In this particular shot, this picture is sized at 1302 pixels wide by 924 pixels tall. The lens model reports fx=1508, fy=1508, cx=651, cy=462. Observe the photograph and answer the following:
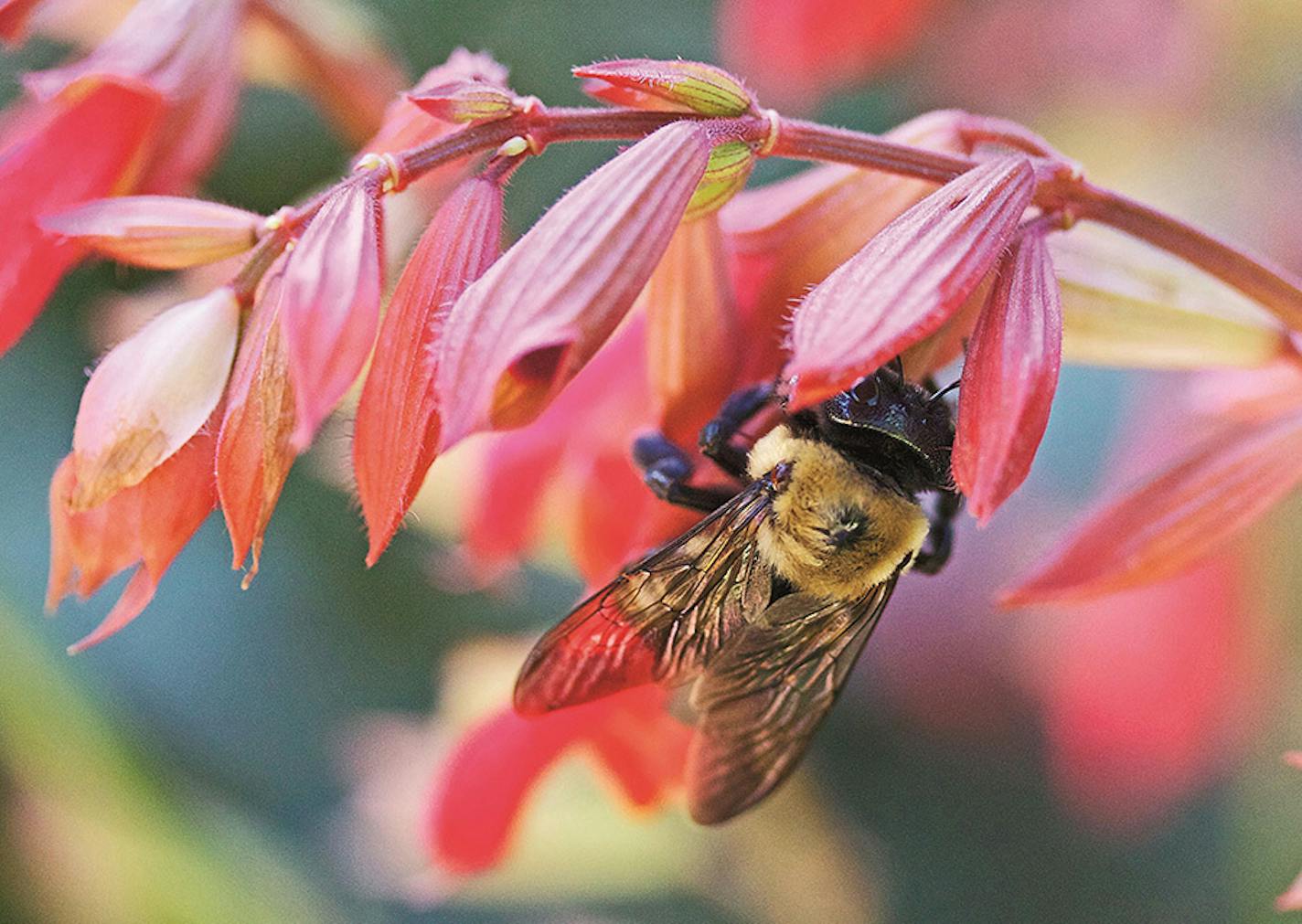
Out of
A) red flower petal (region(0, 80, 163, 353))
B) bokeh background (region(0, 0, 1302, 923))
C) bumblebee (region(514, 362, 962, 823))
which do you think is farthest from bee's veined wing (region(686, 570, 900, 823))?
bokeh background (region(0, 0, 1302, 923))

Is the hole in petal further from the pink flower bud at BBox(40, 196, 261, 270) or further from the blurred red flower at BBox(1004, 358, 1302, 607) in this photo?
the blurred red flower at BBox(1004, 358, 1302, 607)

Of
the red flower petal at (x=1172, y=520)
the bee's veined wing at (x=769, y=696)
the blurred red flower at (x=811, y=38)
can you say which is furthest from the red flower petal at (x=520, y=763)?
the blurred red flower at (x=811, y=38)

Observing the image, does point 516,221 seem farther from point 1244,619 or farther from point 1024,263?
point 1024,263

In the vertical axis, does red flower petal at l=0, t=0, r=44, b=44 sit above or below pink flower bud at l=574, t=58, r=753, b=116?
below

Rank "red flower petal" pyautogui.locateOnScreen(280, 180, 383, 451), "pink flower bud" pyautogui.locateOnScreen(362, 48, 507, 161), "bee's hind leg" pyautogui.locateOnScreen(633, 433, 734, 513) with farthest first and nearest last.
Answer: "bee's hind leg" pyautogui.locateOnScreen(633, 433, 734, 513), "pink flower bud" pyautogui.locateOnScreen(362, 48, 507, 161), "red flower petal" pyautogui.locateOnScreen(280, 180, 383, 451)

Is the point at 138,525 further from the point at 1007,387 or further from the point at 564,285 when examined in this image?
the point at 1007,387

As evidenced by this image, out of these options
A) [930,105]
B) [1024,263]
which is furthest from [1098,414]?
[1024,263]

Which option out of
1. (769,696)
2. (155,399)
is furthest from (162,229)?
(769,696)
